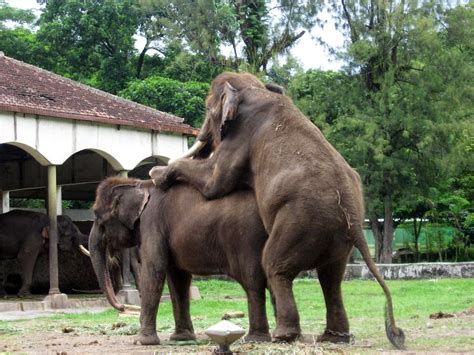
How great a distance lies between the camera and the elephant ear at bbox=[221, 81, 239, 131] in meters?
9.13

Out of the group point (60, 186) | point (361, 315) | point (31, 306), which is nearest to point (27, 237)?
point (31, 306)

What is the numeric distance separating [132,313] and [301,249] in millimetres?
7769

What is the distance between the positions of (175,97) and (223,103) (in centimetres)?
2446

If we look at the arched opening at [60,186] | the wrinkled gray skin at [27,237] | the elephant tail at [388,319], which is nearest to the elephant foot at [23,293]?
the wrinkled gray skin at [27,237]

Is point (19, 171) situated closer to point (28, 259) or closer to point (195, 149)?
Answer: point (28, 259)

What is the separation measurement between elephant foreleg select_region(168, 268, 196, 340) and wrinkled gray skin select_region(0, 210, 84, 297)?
11.1 meters

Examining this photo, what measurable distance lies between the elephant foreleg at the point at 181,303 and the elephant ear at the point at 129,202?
721mm

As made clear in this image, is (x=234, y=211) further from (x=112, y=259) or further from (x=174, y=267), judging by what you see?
(x=112, y=259)

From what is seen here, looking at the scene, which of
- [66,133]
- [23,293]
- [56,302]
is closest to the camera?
[56,302]

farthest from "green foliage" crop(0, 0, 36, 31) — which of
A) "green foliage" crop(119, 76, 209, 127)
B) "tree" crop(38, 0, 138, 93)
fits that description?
"green foliage" crop(119, 76, 209, 127)

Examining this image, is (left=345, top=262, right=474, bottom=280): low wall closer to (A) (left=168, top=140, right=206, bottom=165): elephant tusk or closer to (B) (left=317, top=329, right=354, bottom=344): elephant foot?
(A) (left=168, top=140, right=206, bottom=165): elephant tusk

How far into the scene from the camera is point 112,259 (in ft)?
37.4

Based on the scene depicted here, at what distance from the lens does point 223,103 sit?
30.9 feet

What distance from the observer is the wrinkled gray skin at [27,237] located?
20984 mm
